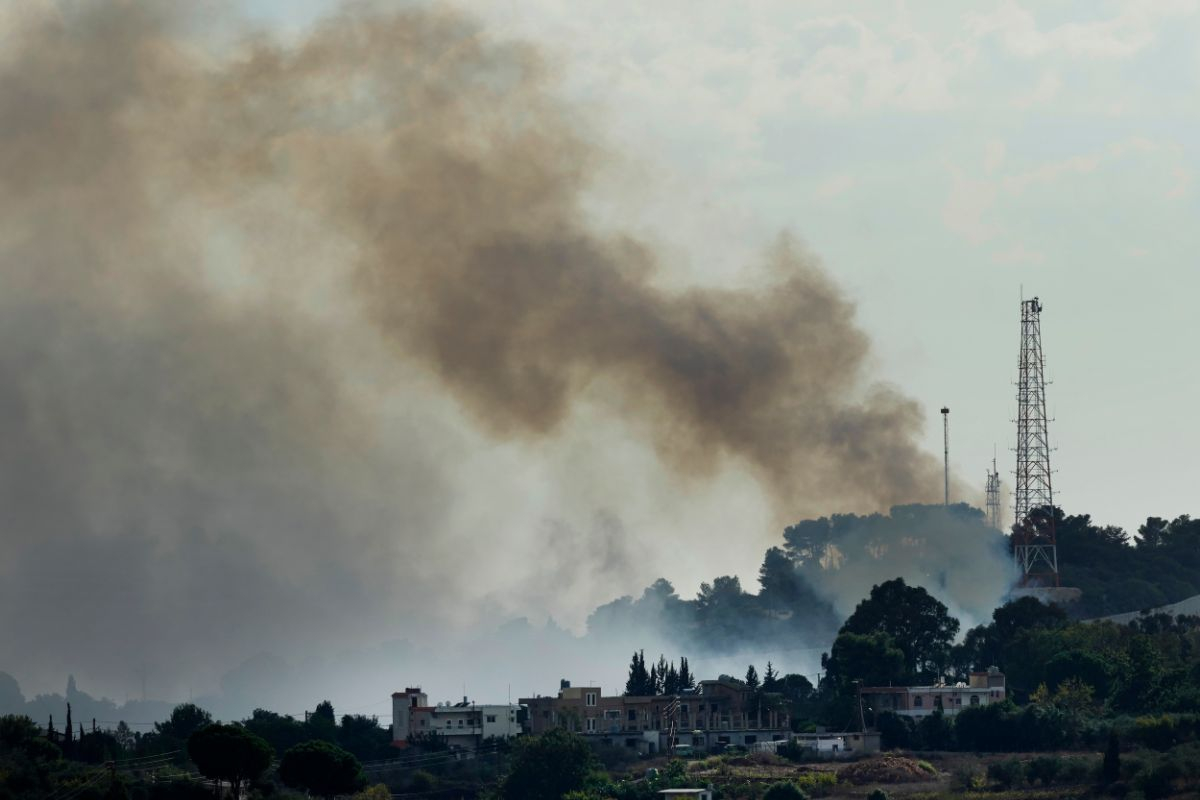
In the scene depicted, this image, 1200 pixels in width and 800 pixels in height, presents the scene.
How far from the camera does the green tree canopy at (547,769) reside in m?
132

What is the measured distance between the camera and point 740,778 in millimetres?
131375

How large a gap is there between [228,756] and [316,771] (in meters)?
8.07

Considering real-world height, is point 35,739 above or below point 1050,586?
below

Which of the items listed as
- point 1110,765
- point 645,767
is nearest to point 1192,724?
point 1110,765

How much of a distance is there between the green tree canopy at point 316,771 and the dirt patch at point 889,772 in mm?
33010

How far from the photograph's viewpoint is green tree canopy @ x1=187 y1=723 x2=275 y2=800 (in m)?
115

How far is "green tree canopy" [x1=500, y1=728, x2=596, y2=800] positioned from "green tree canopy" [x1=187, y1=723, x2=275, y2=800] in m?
21.9

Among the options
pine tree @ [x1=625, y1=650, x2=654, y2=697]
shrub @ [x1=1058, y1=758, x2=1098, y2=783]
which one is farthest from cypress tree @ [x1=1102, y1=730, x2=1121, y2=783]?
pine tree @ [x1=625, y1=650, x2=654, y2=697]

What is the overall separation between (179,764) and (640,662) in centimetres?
4764

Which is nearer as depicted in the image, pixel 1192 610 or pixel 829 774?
pixel 829 774

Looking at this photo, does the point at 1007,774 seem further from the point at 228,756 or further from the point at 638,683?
the point at 638,683

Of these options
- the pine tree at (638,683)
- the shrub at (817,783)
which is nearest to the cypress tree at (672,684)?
the pine tree at (638,683)

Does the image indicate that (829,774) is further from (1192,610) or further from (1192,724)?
(1192,610)

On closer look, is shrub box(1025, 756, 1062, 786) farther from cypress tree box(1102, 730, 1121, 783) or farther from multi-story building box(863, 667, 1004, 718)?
multi-story building box(863, 667, 1004, 718)
